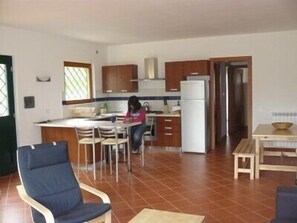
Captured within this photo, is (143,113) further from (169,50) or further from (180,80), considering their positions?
(169,50)

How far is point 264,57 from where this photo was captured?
7172 mm

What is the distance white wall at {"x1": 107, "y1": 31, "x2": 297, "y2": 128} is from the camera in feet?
23.0

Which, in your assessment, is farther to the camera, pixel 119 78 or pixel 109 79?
pixel 109 79

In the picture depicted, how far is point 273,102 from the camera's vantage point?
7.19 metres

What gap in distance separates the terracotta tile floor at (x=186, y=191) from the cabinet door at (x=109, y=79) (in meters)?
2.46

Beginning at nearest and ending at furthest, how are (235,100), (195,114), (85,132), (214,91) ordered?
(85,132), (195,114), (214,91), (235,100)

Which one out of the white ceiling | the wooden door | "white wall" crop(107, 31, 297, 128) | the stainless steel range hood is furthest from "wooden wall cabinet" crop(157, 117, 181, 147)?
the wooden door

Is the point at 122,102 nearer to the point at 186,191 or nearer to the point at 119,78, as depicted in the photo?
the point at 119,78

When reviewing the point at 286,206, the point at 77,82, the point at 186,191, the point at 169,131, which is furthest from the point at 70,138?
the point at 286,206

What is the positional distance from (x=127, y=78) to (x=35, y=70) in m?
2.41

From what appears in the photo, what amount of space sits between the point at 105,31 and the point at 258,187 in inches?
153

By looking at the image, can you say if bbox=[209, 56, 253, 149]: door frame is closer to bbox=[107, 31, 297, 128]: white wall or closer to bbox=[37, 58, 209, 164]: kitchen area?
bbox=[107, 31, 297, 128]: white wall

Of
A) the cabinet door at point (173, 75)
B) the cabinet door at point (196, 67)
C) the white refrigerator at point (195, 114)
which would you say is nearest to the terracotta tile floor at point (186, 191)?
the white refrigerator at point (195, 114)

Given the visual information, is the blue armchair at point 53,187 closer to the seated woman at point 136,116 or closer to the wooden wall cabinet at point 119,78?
the seated woman at point 136,116
